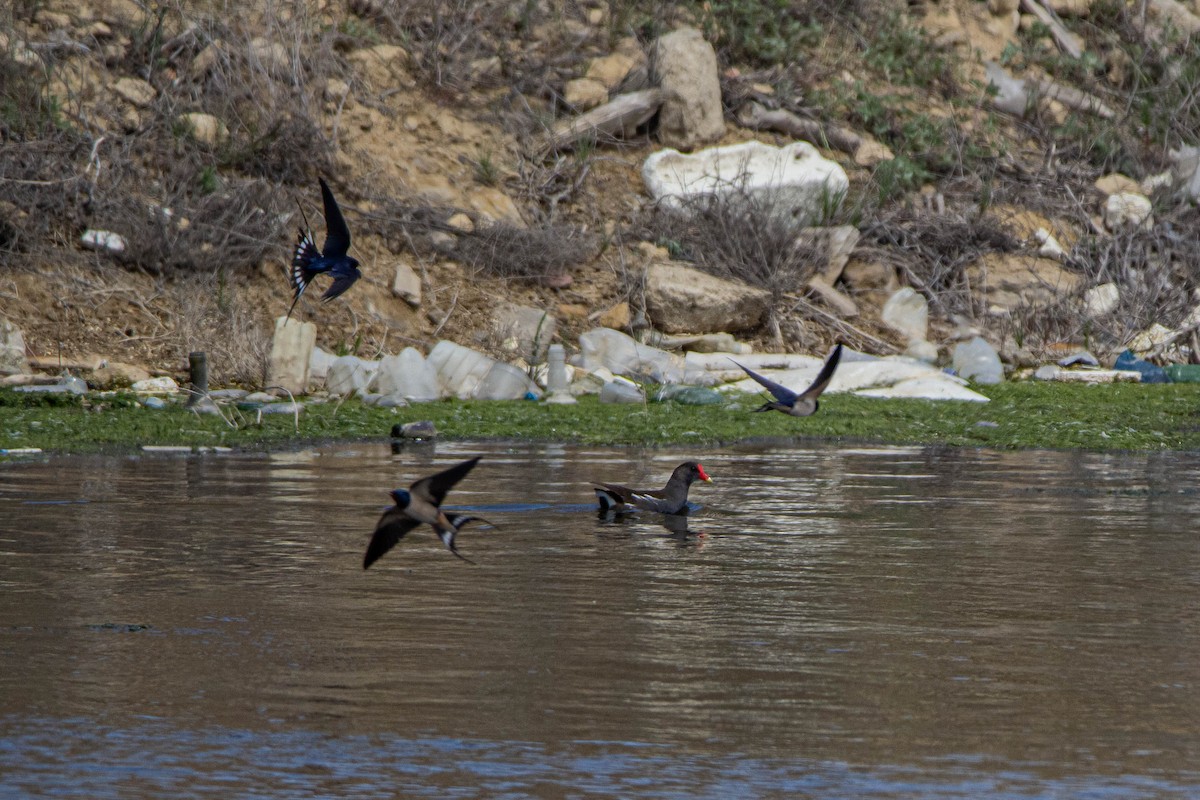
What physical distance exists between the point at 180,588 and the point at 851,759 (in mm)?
3825

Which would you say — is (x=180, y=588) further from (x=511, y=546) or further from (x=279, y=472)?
(x=279, y=472)

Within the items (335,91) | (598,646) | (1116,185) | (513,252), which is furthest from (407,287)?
(598,646)

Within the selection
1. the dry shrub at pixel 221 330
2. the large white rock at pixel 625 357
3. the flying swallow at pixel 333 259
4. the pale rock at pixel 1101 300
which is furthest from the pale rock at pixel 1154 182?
the flying swallow at pixel 333 259

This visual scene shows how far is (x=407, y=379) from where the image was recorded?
17.9 m

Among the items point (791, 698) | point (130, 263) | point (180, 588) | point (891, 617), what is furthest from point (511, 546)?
point (130, 263)

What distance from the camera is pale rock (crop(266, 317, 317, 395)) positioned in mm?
17688

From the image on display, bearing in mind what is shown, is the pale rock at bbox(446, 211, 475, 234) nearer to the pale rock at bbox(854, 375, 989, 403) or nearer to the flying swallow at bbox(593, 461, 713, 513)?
the pale rock at bbox(854, 375, 989, 403)

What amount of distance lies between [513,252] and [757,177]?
4151 mm

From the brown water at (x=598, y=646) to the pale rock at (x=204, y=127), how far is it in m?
12.0

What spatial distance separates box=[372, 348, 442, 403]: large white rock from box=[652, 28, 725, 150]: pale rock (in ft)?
30.3

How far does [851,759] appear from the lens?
212 inches

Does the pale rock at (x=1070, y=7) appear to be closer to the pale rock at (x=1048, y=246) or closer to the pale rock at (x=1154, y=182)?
the pale rock at (x=1154, y=182)

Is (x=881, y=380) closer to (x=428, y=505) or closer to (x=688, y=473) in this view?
(x=688, y=473)

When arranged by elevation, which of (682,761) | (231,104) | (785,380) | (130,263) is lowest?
(682,761)
